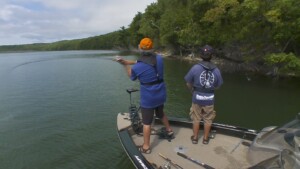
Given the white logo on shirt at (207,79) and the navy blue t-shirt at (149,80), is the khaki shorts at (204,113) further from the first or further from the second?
the navy blue t-shirt at (149,80)

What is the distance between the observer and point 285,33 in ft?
63.5

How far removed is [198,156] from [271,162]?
1665mm

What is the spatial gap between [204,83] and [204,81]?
45 millimetres

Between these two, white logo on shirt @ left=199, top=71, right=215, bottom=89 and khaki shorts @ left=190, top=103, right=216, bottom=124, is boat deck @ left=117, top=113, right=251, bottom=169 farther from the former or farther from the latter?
white logo on shirt @ left=199, top=71, right=215, bottom=89

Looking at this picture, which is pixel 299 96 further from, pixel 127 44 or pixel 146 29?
pixel 127 44

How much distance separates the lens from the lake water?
8891 millimetres

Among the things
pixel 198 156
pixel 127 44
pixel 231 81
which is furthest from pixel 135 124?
pixel 127 44

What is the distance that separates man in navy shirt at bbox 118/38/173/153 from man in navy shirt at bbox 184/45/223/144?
2.21ft

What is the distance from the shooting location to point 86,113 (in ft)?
44.1

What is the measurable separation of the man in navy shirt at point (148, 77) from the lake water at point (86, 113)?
8.25 ft

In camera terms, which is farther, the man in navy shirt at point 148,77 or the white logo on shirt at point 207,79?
the white logo on shirt at point 207,79

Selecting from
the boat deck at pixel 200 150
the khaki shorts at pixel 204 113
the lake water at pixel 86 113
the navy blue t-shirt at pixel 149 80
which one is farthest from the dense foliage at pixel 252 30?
the navy blue t-shirt at pixel 149 80

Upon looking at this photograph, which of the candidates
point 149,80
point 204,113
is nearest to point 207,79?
point 204,113

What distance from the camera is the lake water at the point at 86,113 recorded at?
350 inches
